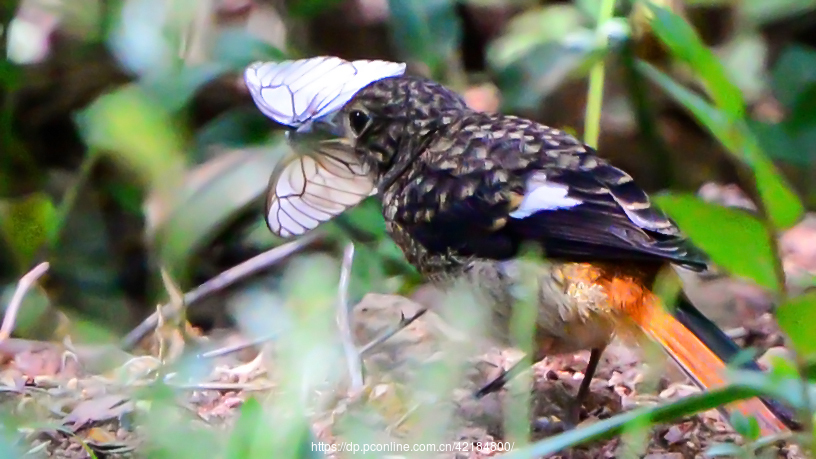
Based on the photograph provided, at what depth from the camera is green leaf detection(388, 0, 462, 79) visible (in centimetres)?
268

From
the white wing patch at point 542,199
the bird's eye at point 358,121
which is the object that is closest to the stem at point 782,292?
the white wing patch at point 542,199

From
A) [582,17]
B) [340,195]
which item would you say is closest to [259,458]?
[340,195]

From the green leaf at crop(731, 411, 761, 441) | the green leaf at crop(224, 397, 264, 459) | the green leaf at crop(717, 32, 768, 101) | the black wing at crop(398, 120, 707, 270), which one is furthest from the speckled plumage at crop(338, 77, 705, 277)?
the green leaf at crop(717, 32, 768, 101)

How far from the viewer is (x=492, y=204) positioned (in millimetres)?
1935

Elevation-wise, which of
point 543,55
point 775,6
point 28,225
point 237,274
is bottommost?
point 237,274

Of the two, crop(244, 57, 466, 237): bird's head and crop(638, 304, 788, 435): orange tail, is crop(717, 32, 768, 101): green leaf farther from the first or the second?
crop(638, 304, 788, 435): orange tail

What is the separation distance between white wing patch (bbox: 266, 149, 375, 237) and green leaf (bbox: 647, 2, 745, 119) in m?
1.41

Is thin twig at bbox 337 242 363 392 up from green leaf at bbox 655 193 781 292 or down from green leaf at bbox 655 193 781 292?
down

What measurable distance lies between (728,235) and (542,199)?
1.04m

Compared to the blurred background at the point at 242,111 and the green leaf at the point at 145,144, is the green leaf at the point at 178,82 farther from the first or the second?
the green leaf at the point at 145,144

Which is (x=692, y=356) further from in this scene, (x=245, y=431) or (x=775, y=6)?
(x=775, y=6)

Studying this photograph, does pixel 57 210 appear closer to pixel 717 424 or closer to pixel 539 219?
pixel 539 219

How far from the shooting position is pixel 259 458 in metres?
0.70

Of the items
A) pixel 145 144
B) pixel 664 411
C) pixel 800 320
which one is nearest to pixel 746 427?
pixel 664 411
